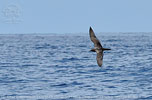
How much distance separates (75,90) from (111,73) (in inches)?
347

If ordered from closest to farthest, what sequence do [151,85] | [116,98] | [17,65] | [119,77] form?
1. [116,98]
2. [151,85]
3. [119,77]
4. [17,65]

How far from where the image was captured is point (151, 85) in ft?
111

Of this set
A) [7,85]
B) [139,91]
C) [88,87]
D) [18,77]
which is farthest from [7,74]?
[139,91]

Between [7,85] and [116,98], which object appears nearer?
[116,98]

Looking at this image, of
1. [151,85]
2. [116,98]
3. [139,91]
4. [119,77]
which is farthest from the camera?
[119,77]

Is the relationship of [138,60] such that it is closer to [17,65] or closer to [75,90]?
[17,65]

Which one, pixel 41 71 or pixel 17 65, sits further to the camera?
pixel 17 65

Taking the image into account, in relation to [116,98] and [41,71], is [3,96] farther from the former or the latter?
[41,71]

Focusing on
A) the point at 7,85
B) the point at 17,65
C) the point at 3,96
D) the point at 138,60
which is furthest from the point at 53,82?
the point at 138,60

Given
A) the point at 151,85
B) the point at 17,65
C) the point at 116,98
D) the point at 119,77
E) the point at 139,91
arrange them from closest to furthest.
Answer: the point at 116,98 → the point at 139,91 → the point at 151,85 → the point at 119,77 → the point at 17,65

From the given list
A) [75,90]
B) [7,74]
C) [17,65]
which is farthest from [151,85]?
[17,65]

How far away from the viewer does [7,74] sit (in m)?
40.6

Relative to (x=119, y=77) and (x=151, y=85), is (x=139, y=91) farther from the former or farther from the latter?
(x=119, y=77)

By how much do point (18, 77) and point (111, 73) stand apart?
264 inches
